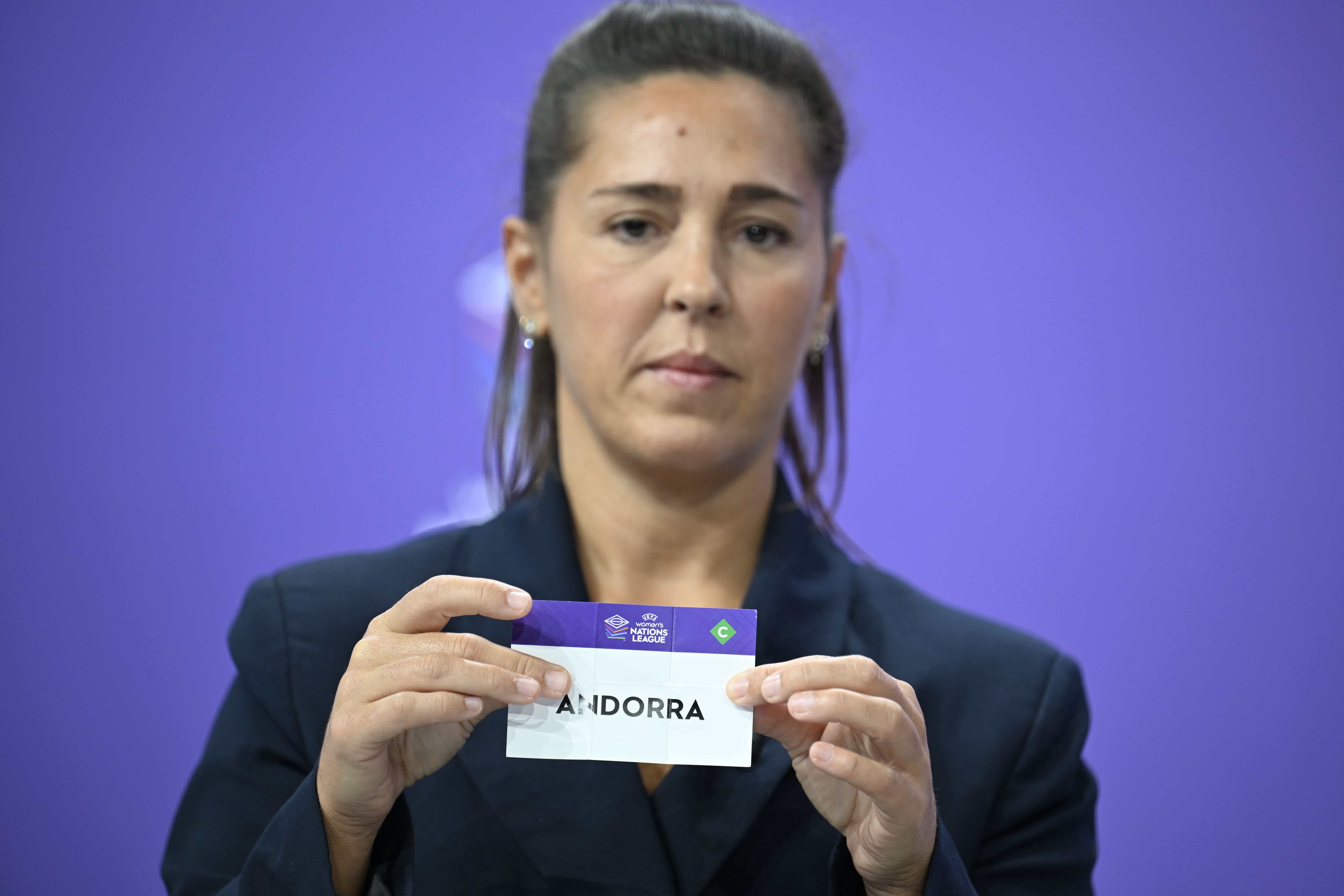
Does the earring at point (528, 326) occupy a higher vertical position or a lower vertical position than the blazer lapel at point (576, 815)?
higher

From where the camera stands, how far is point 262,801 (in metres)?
1.21

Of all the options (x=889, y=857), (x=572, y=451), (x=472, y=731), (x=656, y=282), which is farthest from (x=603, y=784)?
(x=656, y=282)

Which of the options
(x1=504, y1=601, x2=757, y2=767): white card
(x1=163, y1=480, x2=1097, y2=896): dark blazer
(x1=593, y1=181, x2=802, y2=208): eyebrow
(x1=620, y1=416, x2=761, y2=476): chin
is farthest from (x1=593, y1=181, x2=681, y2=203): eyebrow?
(x1=504, y1=601, x2=757, y2=767): white card

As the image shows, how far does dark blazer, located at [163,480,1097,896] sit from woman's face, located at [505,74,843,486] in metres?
0.18

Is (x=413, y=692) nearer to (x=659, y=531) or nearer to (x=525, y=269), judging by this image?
(x=659, y=531)

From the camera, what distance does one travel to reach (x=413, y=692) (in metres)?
0.94

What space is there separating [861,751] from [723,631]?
154 mm

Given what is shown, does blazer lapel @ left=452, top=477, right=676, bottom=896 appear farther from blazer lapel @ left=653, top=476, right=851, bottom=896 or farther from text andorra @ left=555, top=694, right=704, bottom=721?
text andorra @ left=555, top=694, right=704, bottom=721

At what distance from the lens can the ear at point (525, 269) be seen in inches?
57.8

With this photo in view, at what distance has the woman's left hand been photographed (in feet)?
3.08

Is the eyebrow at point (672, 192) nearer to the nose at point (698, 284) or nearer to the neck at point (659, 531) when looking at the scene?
the nose at point (698, 284)

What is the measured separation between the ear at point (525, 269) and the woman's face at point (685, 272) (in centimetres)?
11

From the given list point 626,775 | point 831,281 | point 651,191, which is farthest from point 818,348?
point 626,775

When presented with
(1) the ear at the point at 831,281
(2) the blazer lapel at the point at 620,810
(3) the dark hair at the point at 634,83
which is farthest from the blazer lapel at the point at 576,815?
(1) the ear at the point at 831,281
